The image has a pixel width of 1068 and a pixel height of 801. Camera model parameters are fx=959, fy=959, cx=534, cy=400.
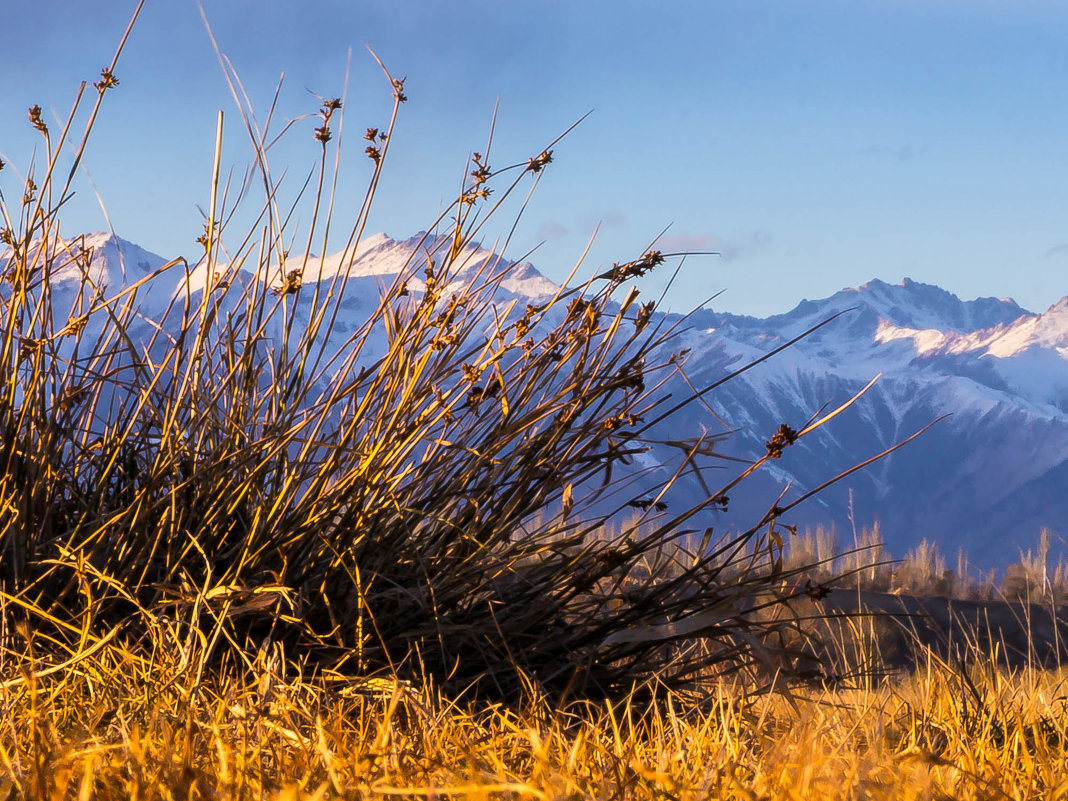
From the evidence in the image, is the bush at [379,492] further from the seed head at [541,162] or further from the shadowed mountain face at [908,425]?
the shadowed mountain face at [908,425]

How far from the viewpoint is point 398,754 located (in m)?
0.87

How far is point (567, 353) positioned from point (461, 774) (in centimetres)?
85

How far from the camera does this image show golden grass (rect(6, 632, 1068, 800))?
0.75 m

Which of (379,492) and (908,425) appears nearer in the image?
(379,492)

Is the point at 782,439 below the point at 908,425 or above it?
above

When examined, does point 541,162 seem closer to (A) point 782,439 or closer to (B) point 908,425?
(A) point 782,439

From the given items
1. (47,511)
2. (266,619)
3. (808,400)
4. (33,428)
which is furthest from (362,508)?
(808,400)

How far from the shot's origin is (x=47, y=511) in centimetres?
152

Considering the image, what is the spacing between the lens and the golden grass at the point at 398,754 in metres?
0.75

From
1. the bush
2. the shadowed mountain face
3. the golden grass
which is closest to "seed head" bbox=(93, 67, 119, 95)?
the bush

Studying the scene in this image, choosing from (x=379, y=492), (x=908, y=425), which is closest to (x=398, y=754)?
(x=379, y=492)

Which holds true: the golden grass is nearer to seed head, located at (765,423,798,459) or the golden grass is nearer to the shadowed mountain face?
seed head, located at (765,423,798,459)

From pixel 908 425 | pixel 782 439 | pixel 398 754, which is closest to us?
pixel 398 754

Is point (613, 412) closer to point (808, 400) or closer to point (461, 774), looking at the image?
point (461, 774)
